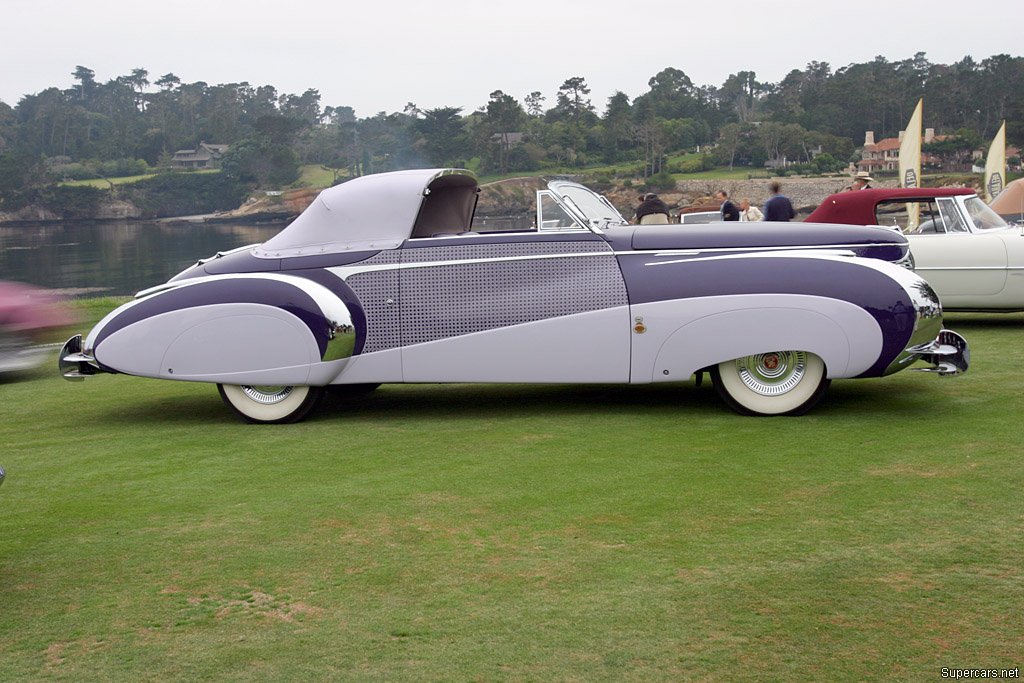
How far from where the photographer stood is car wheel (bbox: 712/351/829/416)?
718 cm

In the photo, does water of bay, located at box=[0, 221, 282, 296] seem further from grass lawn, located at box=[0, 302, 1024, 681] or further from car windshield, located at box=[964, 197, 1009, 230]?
grass lawn, located at box=[0, 302, 1024, 681]

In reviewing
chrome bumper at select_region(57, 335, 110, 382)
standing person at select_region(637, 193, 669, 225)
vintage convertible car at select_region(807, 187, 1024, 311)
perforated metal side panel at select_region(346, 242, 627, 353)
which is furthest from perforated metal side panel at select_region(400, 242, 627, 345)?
standing person at select_region(637, 193, 669, 225)

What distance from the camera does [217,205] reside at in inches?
Answer: 5842

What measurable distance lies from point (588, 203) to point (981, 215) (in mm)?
6512

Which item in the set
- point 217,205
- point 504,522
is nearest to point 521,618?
point 504,522

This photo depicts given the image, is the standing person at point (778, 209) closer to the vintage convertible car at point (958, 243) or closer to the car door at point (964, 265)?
the vintage convertible car at point (958, 243)

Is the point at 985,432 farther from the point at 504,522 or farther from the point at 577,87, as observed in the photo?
the point at 577,87

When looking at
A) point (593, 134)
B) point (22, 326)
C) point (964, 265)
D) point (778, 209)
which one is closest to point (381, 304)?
point (22, 326)

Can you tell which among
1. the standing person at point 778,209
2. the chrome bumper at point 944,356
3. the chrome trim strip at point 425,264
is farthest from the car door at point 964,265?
the chrome trim strip at point 425,264

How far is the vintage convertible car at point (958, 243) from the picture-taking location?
11344 millimetres

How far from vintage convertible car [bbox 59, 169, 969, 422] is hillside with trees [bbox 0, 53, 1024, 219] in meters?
101

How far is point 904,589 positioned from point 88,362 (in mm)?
6503

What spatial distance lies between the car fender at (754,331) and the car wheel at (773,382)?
165 millimetres

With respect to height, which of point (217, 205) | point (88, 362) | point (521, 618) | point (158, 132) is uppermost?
point (158, 132)
